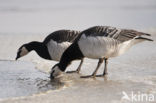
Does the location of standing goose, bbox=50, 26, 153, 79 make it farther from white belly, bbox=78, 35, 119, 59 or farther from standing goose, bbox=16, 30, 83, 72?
standing goose, bbox=16, 30, 83, 72

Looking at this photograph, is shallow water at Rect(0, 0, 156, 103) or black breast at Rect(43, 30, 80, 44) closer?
shallow water at Rect(0, 0, 156, 103)

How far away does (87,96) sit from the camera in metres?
5.73

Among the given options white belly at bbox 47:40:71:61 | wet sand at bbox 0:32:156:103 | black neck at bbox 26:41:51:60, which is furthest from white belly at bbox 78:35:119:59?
black neck at bbox 26:41:51:60

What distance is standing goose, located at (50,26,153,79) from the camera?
689cm

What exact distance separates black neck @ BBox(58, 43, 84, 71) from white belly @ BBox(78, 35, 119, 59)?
19cm

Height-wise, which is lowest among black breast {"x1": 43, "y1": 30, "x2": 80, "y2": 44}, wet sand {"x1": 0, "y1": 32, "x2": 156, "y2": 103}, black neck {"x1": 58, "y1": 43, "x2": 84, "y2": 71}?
wet sand {"x1": 0, "y1": 32, "x2": 156, "y2": 103}

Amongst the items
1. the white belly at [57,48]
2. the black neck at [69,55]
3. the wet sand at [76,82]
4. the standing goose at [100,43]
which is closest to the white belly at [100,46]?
the standing goose at [100,43]

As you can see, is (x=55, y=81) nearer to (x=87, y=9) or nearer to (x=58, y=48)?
(x=58, y=48)

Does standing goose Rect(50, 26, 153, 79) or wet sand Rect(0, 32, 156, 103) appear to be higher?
standing goose Rect(50, 26, 153, 79)

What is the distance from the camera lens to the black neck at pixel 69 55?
7266mm

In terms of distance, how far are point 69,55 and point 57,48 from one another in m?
0.65

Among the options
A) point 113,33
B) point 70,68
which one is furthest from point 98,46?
point 70,68

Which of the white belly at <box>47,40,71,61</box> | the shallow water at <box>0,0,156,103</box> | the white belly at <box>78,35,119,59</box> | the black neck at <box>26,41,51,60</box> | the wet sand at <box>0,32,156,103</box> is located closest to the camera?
the wet sand at <box>0,32,156,103</box>

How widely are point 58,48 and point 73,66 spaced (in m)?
0.78
